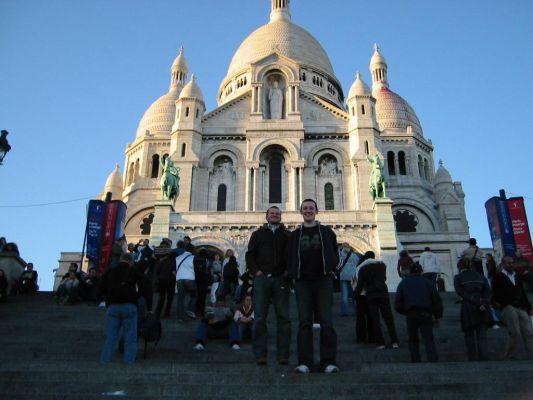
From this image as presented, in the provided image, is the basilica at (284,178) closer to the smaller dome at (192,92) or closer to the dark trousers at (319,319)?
the smaller dome at (192,92)

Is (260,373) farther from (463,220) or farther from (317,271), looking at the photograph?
(463,220)

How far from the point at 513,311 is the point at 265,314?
435cm

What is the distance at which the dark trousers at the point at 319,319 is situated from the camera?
7.05m

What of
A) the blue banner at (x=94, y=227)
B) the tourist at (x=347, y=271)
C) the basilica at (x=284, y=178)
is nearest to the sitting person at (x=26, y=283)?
the blue banner at (x=94, y=227)

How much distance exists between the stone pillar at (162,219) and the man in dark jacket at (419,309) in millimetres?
17826

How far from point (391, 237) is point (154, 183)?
2058 centimetres

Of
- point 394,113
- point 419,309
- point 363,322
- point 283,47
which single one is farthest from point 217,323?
point 283,47

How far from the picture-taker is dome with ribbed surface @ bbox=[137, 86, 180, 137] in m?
45.0

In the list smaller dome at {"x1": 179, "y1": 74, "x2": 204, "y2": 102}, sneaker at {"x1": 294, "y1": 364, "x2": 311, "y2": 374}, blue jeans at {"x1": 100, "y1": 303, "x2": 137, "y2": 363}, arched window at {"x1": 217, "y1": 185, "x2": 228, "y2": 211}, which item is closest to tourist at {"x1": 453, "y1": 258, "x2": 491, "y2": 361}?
sneaker at {"x1": 294, "y1": 364, "x2": 311, "y2": 374}

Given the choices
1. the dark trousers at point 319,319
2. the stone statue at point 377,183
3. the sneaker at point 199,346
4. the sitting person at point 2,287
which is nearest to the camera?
→ the dark trousers at point 319,319

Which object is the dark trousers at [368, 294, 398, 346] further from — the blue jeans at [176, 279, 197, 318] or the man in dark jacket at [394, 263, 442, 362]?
the blue jeans at [176, 279, 197, 318]

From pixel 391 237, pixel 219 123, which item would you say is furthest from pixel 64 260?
pixel 391 237

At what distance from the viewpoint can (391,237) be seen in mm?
25453

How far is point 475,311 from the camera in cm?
919
